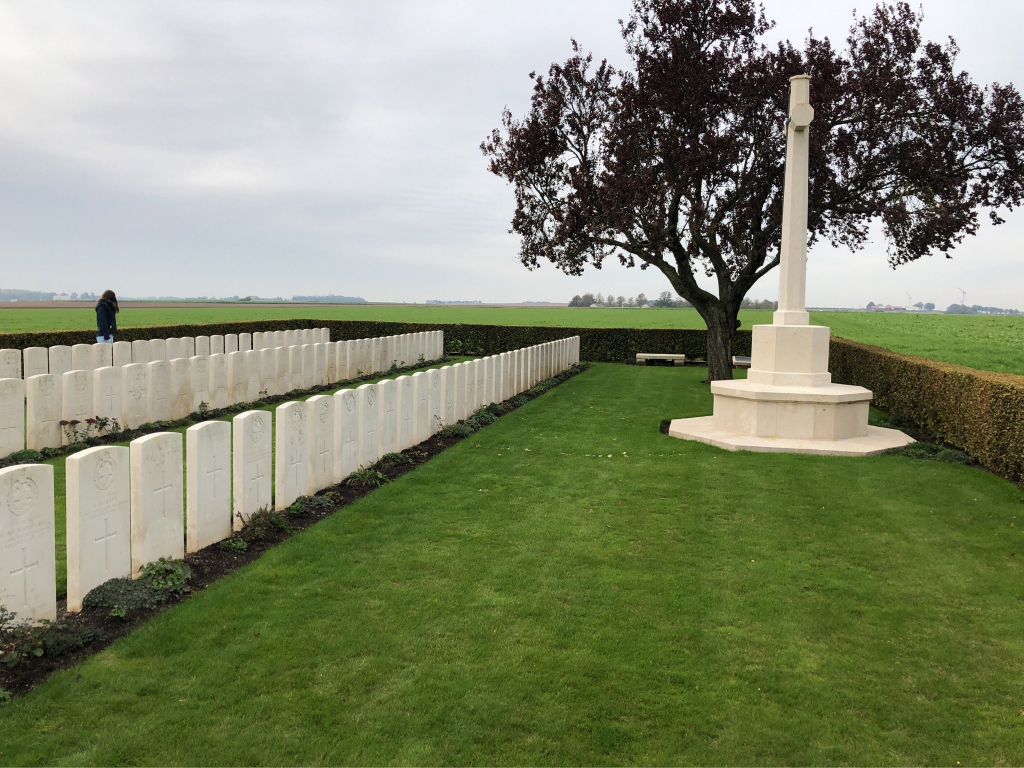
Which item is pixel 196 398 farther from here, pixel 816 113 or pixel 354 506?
pixel 816 113

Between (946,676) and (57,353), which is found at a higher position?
(57,353)

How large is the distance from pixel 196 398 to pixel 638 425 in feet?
23.7

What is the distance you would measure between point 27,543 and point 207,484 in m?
1.43

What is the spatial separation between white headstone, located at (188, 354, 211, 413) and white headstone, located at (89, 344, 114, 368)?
2449 millimetres

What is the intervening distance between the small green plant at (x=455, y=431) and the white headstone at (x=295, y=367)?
5.77m

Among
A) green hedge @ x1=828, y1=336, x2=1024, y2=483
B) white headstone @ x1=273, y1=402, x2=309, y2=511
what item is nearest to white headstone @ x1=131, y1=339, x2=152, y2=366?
white headstone @ x1=273, y1=402, x2=309, y2=511

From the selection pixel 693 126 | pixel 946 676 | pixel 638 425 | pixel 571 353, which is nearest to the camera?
pixel 946 676

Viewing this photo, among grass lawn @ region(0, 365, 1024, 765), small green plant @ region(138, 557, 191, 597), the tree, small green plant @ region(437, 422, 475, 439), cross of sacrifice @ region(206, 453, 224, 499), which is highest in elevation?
the tree

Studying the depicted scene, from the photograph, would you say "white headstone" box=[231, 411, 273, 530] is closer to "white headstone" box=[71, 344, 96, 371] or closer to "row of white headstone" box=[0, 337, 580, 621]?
"row of white headstone" box=[0, 337, 580, 621]

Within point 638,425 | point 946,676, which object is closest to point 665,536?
point 946,676

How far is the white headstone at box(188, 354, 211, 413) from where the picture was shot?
38.5ft

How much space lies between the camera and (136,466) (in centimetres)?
461

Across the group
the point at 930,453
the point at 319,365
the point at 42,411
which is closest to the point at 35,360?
the point at 42,411

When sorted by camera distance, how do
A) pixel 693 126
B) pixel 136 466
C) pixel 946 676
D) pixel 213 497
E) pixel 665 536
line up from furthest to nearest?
pixel 693 126 < pixel 665 536 < pixel 213 497 < pixel 136 466 < pixel 946 676
